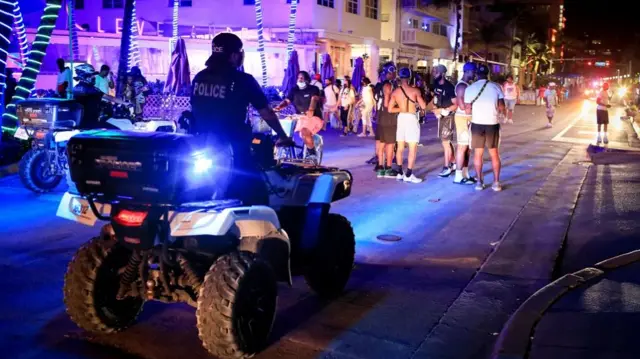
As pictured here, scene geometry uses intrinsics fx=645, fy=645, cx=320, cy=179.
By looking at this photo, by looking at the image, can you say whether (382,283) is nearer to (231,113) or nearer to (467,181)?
(231,113)

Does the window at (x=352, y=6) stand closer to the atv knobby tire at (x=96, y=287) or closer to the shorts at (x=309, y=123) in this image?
the shorts at (x=309, y=123)

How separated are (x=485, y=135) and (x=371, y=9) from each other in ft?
97.3

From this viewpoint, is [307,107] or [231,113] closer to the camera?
[231,113]

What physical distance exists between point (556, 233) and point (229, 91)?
482cm

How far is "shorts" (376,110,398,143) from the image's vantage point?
37.0ft

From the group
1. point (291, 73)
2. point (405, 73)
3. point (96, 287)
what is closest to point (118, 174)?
point (96, 287)

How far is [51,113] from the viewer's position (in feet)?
30.9

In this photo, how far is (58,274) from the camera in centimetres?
593

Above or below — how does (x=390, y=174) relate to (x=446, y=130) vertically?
below

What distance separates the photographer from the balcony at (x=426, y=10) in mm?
44062

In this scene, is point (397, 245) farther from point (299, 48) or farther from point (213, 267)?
point (299, 48)

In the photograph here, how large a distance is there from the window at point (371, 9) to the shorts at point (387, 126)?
27.3 metres

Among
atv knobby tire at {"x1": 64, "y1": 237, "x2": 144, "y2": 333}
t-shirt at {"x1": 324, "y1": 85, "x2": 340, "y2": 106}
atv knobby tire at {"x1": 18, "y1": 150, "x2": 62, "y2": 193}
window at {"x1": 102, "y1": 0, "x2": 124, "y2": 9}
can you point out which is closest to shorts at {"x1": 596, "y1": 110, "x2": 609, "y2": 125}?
t-shirt at {"x1": 324, "y1": 85, "x2": 340, "y2": 106}

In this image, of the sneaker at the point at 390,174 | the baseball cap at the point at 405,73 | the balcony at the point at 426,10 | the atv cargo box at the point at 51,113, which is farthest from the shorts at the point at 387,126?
the balcony at the point at 426,10
